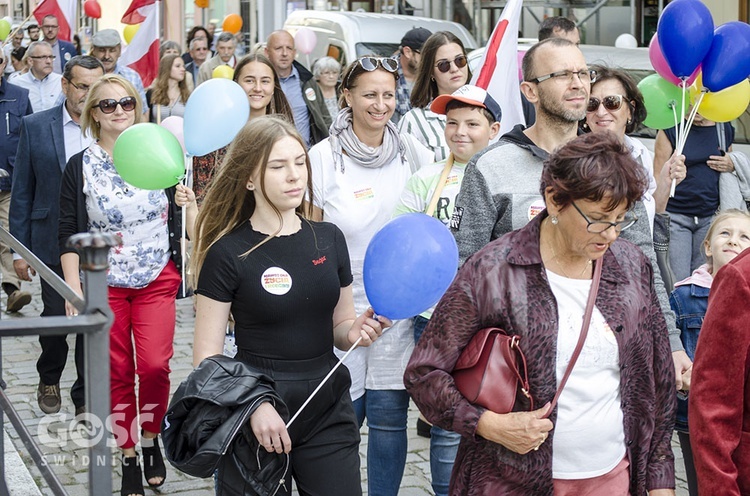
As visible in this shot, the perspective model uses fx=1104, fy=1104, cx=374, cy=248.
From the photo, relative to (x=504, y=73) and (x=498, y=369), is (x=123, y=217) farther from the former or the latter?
(x=498, y=369)

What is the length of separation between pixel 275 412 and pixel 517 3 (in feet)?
13.0

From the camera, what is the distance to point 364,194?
466 cm

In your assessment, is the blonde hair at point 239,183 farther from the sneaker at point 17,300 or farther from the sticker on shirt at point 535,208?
the sneaker at point 17,300

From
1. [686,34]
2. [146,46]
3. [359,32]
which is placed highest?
[359,32]

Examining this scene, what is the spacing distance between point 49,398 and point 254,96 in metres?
2.24

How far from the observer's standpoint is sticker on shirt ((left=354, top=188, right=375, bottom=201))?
4648 millimetres

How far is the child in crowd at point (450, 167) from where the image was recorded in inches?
180

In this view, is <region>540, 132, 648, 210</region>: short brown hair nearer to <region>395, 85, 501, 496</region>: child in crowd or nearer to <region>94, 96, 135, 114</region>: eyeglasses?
<region>395, 85, 501, 496</region>: child in crowd

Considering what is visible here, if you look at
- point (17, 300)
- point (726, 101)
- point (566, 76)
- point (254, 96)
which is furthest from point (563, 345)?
point (17, 300)

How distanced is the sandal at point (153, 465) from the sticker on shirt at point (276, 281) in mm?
2193

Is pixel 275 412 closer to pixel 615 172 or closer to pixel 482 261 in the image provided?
pixel 482 261

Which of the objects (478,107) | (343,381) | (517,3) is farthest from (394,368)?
(517,3)

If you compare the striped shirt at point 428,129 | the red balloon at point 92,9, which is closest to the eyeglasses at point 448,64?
the striped shirt at point 428,129

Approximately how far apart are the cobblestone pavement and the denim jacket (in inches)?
51.1
